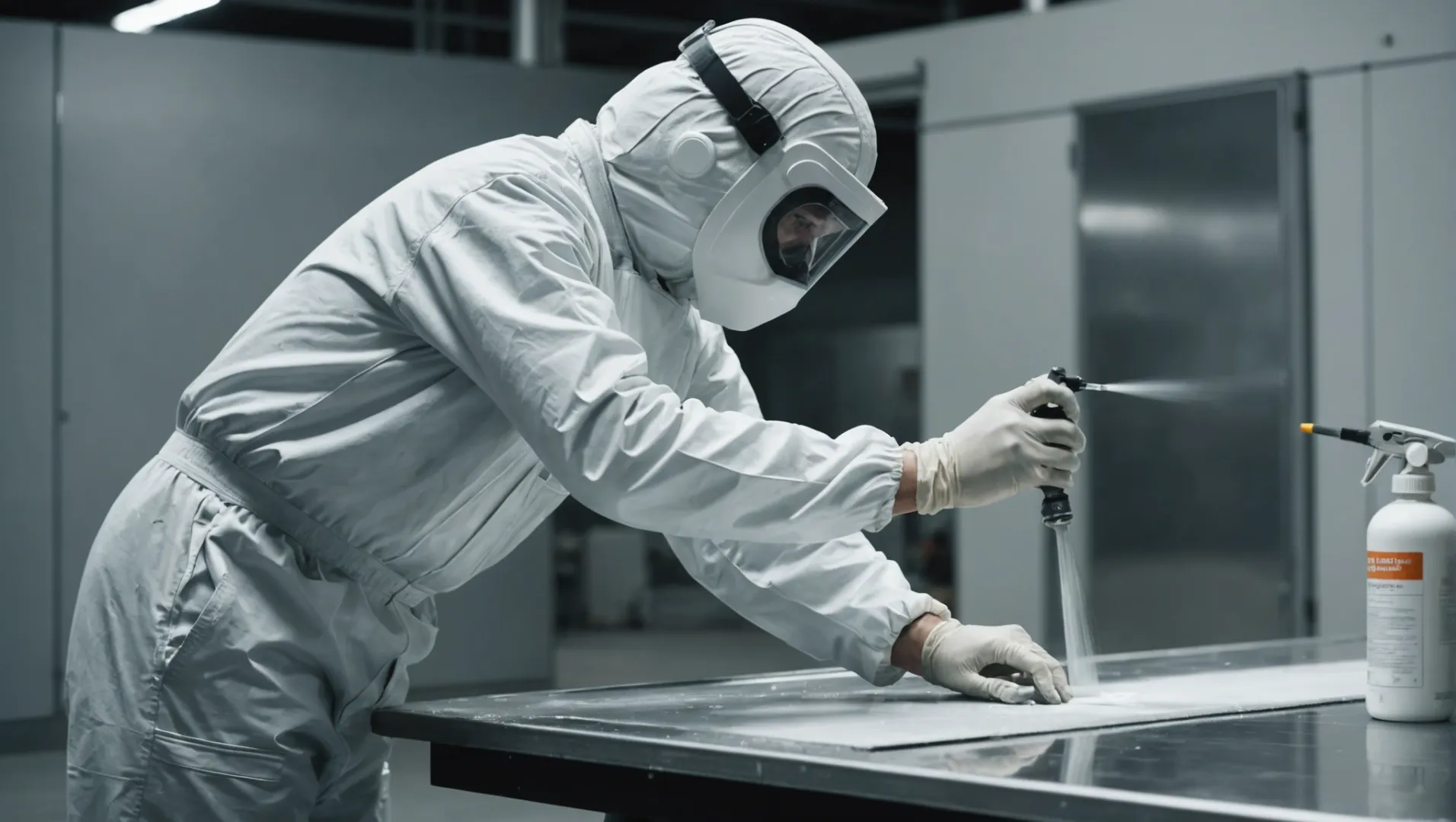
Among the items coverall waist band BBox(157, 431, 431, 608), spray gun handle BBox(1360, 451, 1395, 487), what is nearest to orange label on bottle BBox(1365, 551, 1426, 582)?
spray gun handle BBox(1360, 451, 1395, 487)

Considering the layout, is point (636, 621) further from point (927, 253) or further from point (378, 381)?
point (378, 381)

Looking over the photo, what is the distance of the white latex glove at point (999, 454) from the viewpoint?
147 centimetres

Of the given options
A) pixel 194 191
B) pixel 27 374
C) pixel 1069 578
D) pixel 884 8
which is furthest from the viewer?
pixel 884 8

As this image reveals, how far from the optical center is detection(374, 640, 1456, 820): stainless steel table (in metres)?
1.03

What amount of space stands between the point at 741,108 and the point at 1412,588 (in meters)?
0.79

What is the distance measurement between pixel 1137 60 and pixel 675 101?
8.96 ft

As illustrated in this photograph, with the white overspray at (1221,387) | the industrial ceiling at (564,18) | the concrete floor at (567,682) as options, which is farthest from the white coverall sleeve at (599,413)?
the industrial ceiling at (564,18)

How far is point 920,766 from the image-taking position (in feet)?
3.68

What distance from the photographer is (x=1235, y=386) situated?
380 centimetres

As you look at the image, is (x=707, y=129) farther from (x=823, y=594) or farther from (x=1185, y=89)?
(x=1185, y=89)

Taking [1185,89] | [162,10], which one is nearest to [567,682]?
[162,10]

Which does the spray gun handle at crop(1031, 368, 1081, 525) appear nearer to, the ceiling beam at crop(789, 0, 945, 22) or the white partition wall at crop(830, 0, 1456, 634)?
the white partition wall at crop(830, 0, 1456, 634)

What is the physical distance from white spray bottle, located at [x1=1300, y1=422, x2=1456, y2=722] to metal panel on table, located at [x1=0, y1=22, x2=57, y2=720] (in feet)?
12.7

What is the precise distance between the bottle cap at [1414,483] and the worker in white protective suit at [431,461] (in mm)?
294
